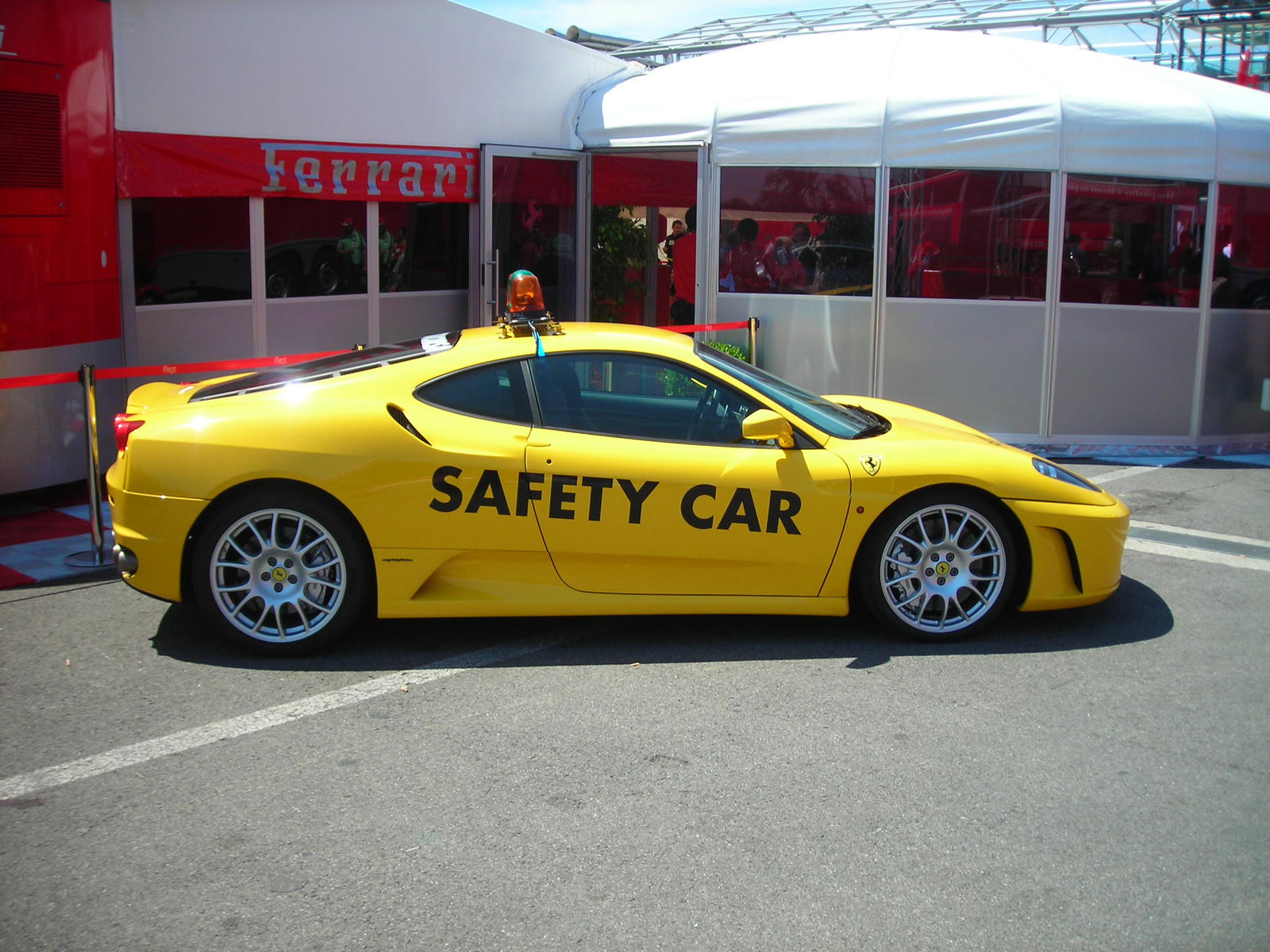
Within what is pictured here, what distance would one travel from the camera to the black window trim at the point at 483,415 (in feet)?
16.4

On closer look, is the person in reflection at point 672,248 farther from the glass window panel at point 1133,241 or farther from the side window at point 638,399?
the side window at point 638,399

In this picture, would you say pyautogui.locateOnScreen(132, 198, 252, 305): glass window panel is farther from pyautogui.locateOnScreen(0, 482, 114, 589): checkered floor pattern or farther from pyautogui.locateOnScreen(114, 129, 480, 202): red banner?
pyautogui.locateOnScreen(0, 482, 114, 589): checkered floor pattern

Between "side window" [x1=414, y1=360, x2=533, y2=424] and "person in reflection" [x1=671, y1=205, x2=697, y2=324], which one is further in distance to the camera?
"person in reflection" [x1=671, y1=205, x2=697, y2=324]

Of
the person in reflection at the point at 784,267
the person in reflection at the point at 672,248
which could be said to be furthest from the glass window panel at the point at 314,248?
the person in reflection at the point at 672,248

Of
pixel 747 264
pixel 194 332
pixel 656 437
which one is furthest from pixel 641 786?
pixel 747 264

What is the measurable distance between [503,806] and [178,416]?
2.39m

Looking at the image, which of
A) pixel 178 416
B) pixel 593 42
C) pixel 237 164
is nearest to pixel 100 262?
pixel 237 164

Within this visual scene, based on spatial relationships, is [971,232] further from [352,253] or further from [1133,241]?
[352,253]

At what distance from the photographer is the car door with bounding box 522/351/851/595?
489 cm

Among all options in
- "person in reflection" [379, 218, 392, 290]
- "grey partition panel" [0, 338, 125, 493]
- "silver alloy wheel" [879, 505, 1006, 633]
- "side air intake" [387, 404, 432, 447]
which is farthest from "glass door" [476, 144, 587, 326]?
"silver alloy wheel" [879, 505, 1006, 633]

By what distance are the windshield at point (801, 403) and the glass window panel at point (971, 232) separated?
16.2 feet

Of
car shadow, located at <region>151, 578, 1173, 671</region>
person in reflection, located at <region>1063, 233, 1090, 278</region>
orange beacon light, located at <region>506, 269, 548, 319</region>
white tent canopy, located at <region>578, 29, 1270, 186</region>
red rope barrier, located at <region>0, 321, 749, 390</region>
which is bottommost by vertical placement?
car shadow, located at <region>151, 578, 1173, 671</region>

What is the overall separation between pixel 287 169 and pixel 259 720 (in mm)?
6372

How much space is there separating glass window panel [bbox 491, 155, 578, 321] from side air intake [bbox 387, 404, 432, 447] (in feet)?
20.3
